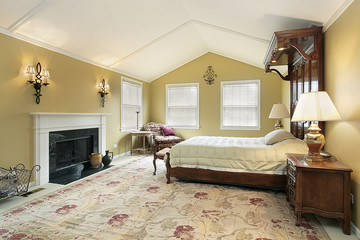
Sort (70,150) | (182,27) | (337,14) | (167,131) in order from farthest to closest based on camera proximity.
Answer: (167,131)
(182,27)
(70,150)
(337,14)

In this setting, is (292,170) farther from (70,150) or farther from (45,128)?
(70,150)

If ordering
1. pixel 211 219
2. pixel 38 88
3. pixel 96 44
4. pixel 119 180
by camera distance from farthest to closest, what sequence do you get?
pixel 96 44, pixel 119 180, pixel 38 88, pixel 211 219

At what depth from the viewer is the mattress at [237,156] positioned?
114 inches

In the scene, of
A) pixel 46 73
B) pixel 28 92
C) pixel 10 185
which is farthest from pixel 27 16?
pixel 10 185

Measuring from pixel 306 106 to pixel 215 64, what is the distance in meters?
4.44

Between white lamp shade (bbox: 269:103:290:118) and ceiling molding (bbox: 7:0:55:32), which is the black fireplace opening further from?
white lamp shade (bbox: 269:103:290:118)

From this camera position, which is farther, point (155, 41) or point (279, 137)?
point (155, 41)

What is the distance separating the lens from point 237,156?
10.2 feet

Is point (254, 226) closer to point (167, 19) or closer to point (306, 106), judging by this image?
point (306, 106)

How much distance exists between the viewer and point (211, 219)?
224 centimetres

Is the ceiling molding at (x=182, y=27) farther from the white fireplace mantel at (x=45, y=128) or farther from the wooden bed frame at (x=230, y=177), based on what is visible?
the wooden bed frame at (x=230, y=177)

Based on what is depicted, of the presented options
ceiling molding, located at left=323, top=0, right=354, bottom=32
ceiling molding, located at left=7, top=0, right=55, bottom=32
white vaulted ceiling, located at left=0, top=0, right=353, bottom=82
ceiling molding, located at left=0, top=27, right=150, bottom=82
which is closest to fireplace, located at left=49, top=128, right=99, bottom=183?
ceiling molding, located at left=0, top=27, right=150, bottom=82

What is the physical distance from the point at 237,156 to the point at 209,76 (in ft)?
12.3

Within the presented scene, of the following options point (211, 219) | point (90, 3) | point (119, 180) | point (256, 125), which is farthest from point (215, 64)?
point (211, 219)
